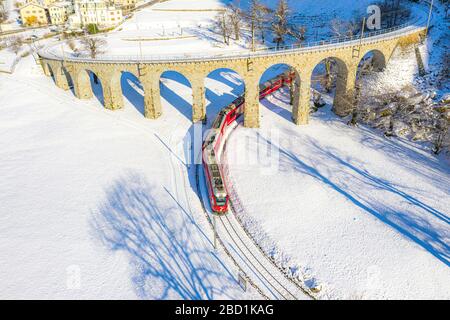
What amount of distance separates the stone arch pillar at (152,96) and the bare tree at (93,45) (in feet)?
74.1

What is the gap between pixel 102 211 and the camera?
33.7 meters

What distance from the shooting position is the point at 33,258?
28.8 meters

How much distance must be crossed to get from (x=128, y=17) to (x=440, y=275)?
369 ft

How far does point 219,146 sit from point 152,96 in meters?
13.5

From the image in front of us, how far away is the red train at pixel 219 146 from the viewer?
105ft

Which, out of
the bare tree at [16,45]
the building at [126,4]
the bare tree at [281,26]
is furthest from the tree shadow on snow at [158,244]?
the building at [126,4]

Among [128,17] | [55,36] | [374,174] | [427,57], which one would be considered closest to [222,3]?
[128,17]

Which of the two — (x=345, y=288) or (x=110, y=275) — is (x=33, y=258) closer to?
(x=110, y=275)

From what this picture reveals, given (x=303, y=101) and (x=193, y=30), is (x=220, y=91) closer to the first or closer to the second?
(x=303, y=101)

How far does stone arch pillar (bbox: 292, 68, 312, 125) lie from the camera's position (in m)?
45.8

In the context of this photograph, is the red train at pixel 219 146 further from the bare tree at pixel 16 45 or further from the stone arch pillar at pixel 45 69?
the bare tree at pixel 16 45

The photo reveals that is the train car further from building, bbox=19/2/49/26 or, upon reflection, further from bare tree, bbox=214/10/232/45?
building, bbox=19/2/49/26

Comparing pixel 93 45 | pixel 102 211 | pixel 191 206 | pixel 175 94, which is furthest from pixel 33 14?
pixel 191 206

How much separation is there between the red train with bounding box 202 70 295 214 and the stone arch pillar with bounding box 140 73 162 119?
1017 cm
